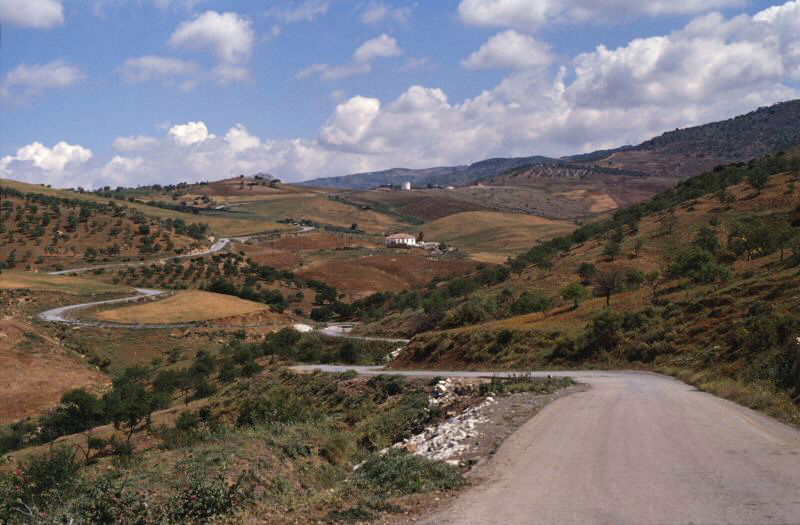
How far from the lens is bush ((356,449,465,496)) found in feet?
35.2

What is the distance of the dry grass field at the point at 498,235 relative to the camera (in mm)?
149913

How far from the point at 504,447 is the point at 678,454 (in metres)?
3.35

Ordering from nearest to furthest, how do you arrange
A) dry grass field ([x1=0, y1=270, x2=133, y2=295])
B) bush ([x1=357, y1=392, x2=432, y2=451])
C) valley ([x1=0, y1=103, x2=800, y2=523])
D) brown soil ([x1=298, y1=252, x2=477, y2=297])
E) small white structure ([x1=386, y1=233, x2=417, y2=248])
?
valley ([x1=0, y1=103, x2=800, y2=523])
bush ([x1=357, y1=392, x2=432, y2=451])
dry grass field ([x1=0, y1=270, x2=133, y2=295])
brown soil ([x1=298, y1=252, x2=477, y2=297])
small white structure ([x1=386, y1=233, x2=417, y2=248])

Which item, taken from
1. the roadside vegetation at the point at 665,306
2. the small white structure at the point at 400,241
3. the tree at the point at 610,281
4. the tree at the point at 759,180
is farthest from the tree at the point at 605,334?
the small white structure at the point at 400,241

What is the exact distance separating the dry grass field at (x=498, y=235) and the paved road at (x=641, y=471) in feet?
382

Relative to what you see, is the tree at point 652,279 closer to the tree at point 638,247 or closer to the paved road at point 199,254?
the tree at point 638,247

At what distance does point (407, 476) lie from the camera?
36.9 ft

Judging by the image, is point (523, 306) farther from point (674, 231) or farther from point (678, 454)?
point (678, 454)

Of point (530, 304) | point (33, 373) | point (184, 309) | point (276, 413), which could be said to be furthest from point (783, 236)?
point (184, 309)

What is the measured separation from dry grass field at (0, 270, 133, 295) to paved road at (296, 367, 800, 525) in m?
80.8

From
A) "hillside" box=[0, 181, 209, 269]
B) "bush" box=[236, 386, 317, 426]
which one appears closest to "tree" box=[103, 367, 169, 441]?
"bush" box=[236, 386, 317, 426]

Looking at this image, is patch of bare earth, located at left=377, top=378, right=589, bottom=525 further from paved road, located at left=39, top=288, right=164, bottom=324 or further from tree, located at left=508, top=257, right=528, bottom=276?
paved road, located at left=39, top=288, right=164, bottom=324

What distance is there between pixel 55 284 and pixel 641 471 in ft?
302

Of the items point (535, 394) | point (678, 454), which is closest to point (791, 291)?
point (535, 394)
